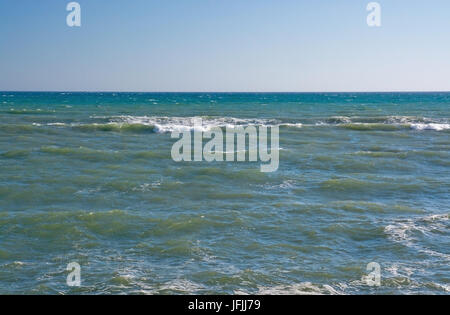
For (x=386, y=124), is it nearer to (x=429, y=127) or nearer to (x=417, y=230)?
(x=429, y=127)

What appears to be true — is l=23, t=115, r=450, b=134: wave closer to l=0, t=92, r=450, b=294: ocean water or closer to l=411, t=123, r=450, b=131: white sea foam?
l=411, t=123, r=450, b=131: white sea foam

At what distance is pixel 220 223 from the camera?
11.9 metres

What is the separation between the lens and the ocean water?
862 centimetres

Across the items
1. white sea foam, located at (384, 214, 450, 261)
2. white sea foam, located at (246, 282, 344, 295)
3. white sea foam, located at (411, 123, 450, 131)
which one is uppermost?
white sea foam, located at (411, 123, 450, 131)

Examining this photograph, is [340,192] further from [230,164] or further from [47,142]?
[47,142]

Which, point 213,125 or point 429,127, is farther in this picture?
point 213,125

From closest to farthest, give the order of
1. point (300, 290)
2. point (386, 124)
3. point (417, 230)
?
point (300, 290), point (417, 230), point (386, 124)

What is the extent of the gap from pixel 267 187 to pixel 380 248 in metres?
6.18

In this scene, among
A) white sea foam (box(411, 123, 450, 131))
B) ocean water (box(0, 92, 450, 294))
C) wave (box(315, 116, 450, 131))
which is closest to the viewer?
ocean water (box(0, 92, 450, 294))

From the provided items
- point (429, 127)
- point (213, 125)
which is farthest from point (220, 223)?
point (429, 127)

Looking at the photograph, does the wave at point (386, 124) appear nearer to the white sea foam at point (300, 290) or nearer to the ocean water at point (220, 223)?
the ocean water at point (220, 223)

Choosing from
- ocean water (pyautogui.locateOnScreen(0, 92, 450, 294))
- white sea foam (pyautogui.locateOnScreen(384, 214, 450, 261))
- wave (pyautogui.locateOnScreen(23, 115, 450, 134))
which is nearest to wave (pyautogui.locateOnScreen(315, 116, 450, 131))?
wave (pyautogui.locateOnScreen(23, 115, 450, 134))

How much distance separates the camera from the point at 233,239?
10.8m
